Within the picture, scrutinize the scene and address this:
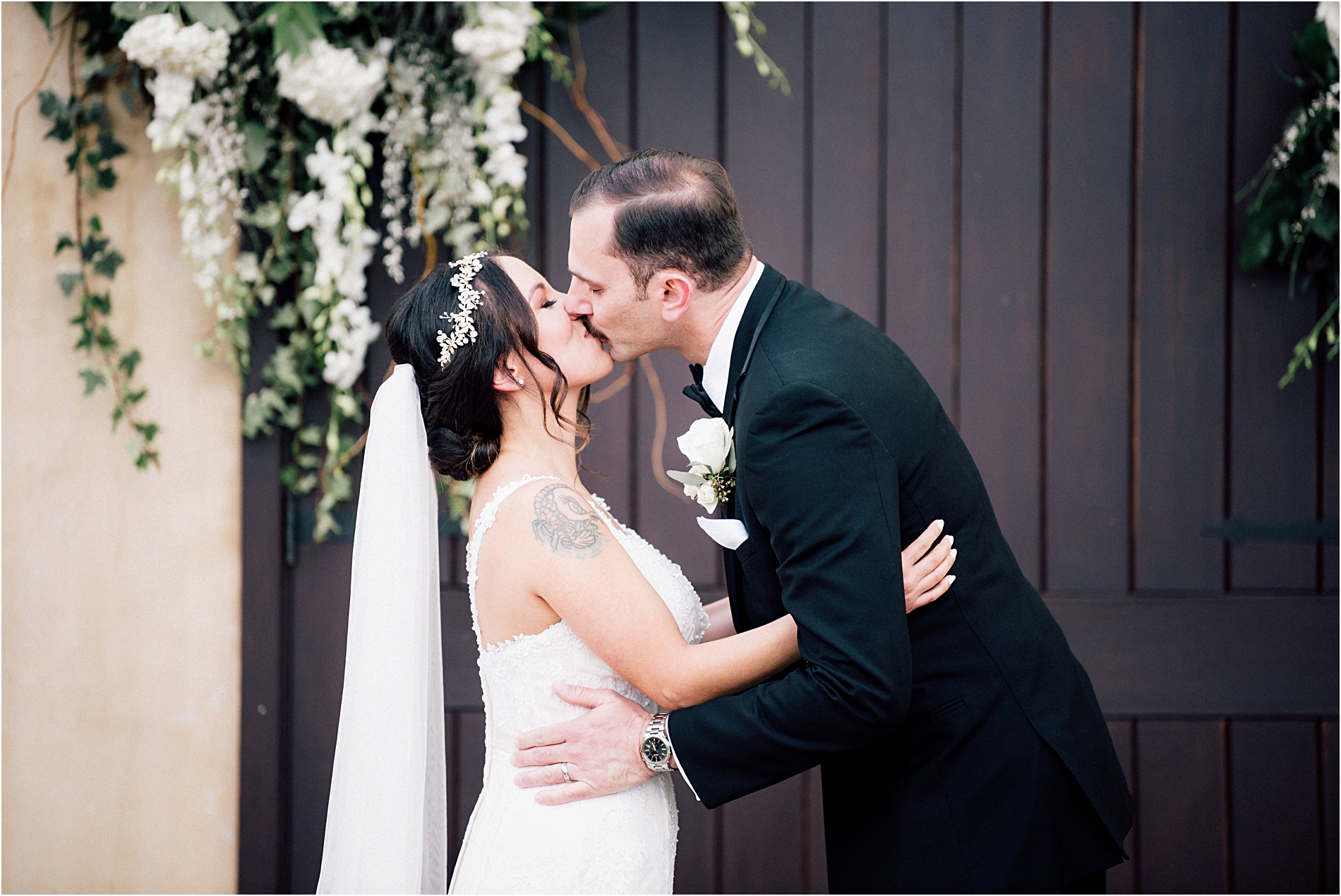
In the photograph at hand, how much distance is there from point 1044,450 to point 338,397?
1.95 meters

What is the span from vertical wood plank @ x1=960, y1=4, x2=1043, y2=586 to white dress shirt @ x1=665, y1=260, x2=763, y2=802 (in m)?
1.22

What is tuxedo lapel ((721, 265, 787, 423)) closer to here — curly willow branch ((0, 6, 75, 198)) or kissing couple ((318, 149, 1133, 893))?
kissing couple ((318, 149, 1133, 893))

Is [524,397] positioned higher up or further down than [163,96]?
further down

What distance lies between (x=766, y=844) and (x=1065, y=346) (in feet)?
5.38

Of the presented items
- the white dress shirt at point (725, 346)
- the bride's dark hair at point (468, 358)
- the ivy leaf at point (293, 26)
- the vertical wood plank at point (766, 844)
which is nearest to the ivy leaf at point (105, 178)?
the ivy leaf at point (293, 26)

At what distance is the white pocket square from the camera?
1.54 meters

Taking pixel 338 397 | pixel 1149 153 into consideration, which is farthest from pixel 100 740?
pixel 1149 153

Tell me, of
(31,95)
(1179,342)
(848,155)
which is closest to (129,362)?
(31,95)

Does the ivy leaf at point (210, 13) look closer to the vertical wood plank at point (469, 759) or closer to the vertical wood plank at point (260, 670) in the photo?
the vertical wood plank at point (260, 670)

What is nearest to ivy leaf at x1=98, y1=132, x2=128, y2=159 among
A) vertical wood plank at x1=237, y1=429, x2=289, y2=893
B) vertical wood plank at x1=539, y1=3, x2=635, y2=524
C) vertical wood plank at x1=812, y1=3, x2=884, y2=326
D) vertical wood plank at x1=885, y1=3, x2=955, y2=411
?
vertical wood plank at x1=237, y1=429, x2=289, y2=893

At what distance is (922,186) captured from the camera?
268 centimetres

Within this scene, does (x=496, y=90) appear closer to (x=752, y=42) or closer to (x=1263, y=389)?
(x=752, y=42)

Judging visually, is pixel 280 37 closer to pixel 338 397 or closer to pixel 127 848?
pixel 338 397

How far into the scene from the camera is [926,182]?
2.67 meters
